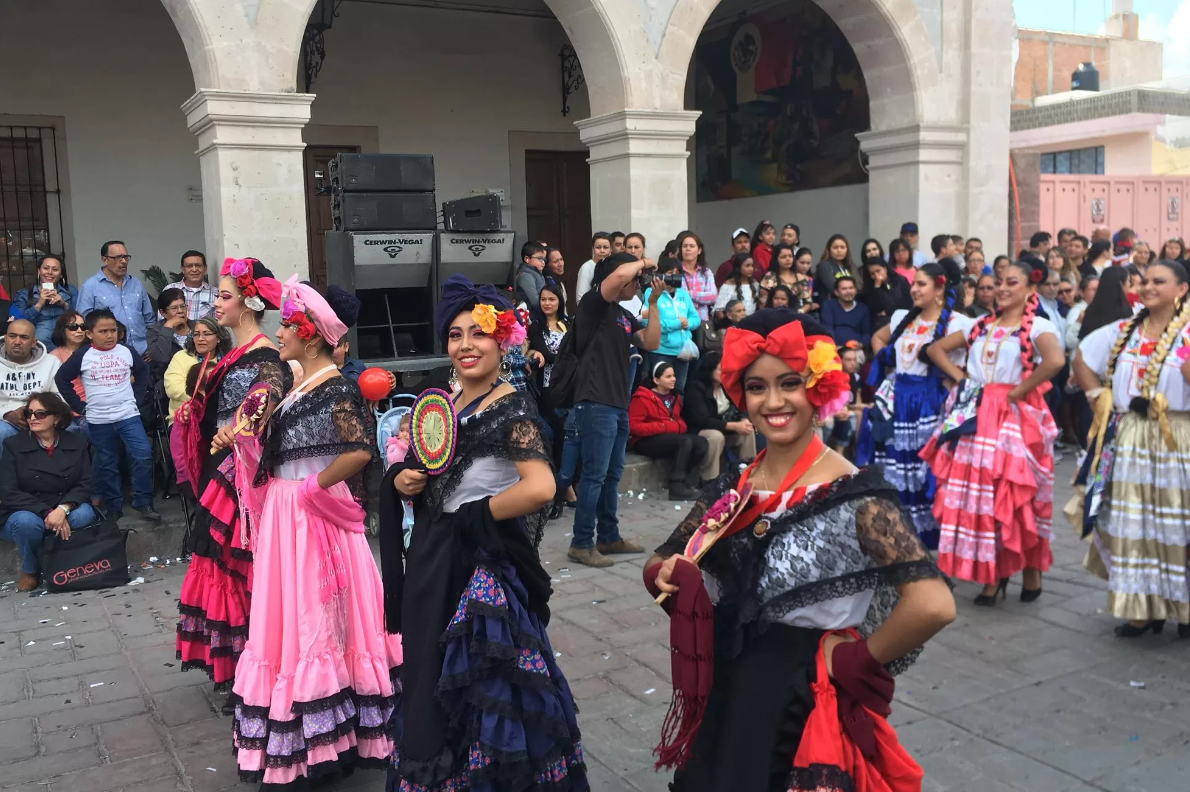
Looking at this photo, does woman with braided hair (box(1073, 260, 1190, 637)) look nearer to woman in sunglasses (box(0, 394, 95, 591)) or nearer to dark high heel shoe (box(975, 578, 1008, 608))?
dark high heel shoe (box(975, 578, 1008, 608))

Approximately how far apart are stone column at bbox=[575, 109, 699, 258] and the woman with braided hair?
540 cm

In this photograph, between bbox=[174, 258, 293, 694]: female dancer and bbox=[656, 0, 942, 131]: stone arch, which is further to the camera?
bbox=[656, 0, 942, 131]: stone arch

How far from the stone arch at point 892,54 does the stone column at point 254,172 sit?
189 inches

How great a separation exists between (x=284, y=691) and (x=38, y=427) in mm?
3830

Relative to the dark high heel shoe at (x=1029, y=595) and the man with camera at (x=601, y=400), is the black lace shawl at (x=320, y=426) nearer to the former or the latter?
the man with camera at (x=601, y=400)

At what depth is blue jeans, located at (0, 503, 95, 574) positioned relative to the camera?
6266mm

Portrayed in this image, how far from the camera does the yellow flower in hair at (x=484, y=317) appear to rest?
3125 millimetres

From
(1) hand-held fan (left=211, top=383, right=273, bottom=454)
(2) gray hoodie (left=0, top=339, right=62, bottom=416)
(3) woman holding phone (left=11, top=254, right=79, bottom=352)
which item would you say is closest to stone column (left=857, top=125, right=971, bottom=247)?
(3) woman holding phone (left=11, top=254, right=79, bottom=352)

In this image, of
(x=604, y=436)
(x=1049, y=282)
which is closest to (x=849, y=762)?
(x=604, y=436)

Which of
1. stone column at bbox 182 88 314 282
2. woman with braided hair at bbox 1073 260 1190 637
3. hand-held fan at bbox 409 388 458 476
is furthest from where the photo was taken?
stone column at bbox 182 88 314 282

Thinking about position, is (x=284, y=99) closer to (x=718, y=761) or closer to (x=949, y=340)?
(x=949, y=340)

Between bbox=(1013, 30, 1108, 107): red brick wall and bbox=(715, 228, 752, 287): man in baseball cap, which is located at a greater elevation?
bbox=(1013, 30, 1108, 107): red brick wall

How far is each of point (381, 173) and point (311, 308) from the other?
4454mm

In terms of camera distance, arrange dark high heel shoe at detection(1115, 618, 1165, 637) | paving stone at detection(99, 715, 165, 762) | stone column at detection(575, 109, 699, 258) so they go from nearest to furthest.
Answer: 1. paving stone at detection(99, 715, 165, 762)
2. dark high heel shoe at detection(1115, 618, 1165, 637)
3. stone column at detection(575, 109, 699, 258)
